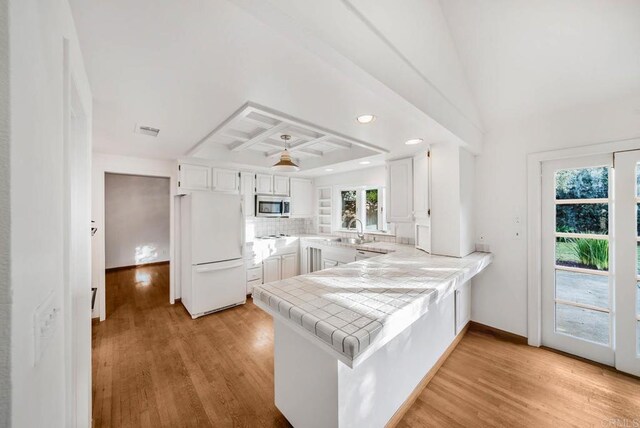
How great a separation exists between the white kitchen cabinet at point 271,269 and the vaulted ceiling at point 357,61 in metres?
2.35

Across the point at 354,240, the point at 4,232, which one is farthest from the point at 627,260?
the point at 4,232

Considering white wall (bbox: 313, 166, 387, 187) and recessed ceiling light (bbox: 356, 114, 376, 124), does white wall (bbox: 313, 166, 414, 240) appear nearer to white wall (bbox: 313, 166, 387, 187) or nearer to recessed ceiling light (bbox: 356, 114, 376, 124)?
white wall (bbox: 313, 166, 387, 187)

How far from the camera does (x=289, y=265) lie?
4.51 metres

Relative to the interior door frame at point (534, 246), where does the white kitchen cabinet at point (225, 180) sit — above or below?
above

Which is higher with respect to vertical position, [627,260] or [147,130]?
[147,130]

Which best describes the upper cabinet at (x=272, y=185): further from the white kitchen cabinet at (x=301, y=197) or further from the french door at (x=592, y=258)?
the french door at (x=592, y=258)

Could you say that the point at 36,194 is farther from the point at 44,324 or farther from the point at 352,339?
the point at 352,339

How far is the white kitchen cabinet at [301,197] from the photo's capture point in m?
4.94

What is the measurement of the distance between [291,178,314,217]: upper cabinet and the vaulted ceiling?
98.4 inches

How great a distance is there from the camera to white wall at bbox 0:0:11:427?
416 millimetres

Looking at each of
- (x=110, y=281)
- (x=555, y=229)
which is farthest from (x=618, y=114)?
(x=110, y=281)

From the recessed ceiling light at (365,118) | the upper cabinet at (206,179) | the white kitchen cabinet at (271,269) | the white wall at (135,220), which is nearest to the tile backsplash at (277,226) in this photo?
the white kitchen cabinet at (271,269)

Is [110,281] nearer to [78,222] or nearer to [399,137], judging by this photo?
[78,222]

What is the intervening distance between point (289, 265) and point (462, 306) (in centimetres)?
284
